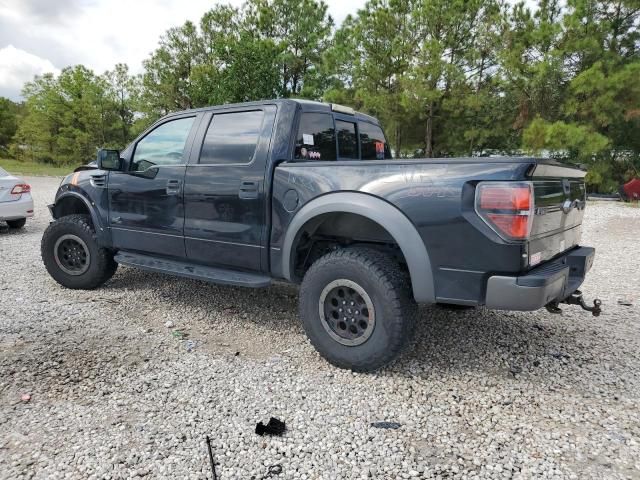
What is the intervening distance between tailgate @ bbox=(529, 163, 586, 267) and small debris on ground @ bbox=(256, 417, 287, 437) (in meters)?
1.72

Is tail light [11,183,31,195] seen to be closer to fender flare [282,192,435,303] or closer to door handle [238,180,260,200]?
door handle [238,180,260,200]

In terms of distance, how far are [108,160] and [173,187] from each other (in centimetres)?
86

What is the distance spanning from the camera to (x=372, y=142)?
4508mm

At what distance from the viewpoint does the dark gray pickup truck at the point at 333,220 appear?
256 centimetres

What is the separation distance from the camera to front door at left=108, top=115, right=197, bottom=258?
393 centimetres

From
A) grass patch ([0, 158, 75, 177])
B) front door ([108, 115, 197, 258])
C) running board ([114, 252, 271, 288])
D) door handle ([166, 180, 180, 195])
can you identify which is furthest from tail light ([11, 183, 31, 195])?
grass patch ([0, 158, 75, 177])

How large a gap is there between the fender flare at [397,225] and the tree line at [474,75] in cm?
1358

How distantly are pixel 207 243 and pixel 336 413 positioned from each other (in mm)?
1836

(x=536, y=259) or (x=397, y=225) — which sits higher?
(x=397, y=225)

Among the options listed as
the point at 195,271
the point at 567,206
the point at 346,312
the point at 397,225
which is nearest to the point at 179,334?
the point at 195,271

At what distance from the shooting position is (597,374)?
10.2 ft

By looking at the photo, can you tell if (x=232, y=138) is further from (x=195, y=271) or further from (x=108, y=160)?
(x=108, y=160)

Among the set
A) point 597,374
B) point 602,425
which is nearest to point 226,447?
point 602,425

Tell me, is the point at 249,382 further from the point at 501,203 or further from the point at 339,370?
the point at 501,203
